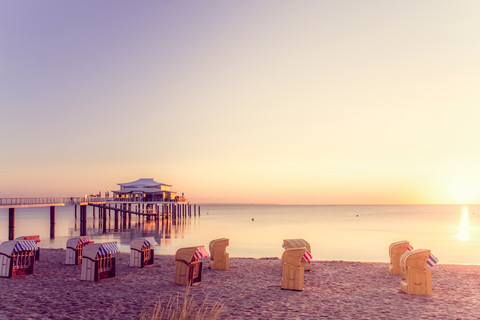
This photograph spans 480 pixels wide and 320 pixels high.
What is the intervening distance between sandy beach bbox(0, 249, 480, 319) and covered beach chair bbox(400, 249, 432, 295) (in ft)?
1.02

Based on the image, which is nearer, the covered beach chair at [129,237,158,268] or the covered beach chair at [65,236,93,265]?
the covered beach chair at [129,237,158,268]

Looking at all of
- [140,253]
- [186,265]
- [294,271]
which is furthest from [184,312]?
[140,253]

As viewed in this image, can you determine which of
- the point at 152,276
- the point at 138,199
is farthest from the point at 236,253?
the point at 138,199

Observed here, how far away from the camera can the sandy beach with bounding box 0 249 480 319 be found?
33.5ft

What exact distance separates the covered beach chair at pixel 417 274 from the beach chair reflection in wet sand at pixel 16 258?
12.8 m

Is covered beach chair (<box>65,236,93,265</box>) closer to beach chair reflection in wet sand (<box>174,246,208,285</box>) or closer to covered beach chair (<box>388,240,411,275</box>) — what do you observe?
beach chair reflection in wet sand (<box>174,246,208,285</box>)

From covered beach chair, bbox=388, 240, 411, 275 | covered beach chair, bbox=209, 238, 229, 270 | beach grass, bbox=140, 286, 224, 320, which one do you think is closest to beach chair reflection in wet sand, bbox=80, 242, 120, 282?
beach grass, bbox=140, 286, 224, 320

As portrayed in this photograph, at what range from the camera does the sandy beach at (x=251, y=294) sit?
10.2 meters

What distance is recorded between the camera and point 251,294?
41.1 feet

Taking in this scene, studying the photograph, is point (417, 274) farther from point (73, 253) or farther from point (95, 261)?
point (73, 253)

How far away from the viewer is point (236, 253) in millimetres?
32125

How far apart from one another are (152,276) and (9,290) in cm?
470

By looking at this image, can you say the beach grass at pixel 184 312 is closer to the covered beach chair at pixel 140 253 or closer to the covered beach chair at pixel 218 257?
the covered beach chair at pixel 218 257

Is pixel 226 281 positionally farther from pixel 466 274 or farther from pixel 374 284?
pixel 466 274
